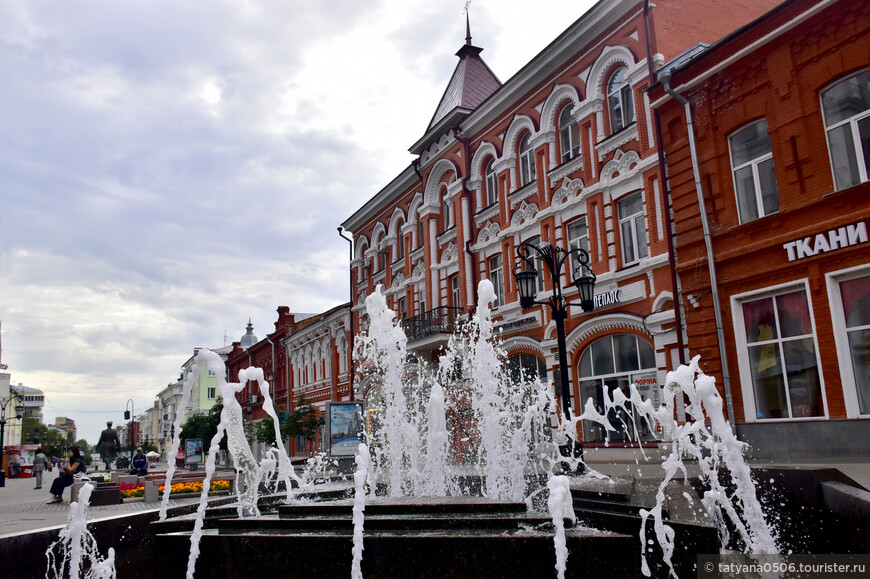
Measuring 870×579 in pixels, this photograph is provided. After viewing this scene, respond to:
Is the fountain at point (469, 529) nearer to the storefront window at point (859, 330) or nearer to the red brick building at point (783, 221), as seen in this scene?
the storefront window at point (859, 330)

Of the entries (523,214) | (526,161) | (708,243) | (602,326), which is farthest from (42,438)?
(708,243)

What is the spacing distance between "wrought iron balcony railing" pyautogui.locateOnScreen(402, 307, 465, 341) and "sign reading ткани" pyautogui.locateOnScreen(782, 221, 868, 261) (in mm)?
10578

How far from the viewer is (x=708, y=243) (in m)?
12.5

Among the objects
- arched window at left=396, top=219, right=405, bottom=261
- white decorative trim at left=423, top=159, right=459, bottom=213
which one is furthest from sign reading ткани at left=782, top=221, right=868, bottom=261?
arched window at left=396, top=219, right=405, bottom=261

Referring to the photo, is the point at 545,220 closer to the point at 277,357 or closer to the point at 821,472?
the point at 821,472

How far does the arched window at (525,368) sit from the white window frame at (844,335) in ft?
25.4

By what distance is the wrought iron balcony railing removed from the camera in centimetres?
2102

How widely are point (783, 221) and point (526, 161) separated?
28.4 ft

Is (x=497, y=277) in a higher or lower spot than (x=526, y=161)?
lower

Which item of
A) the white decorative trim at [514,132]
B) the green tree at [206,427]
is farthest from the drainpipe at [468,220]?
the green tree at [206,427]

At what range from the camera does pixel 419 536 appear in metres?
4.45

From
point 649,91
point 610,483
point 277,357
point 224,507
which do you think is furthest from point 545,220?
point 277,357

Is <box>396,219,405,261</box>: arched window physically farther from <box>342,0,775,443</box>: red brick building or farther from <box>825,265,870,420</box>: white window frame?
<box>825,265,870,420</box>: white window frame

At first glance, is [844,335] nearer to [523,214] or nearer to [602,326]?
[602,326]
